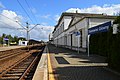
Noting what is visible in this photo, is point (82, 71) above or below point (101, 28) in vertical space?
below

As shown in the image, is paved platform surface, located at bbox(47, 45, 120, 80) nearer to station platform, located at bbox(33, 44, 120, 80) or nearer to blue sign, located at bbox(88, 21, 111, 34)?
station platform, located at bbox(33, 44, 120, 80)

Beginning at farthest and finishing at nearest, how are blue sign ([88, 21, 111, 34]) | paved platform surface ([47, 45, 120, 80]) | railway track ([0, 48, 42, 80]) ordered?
blue sign ([88, 21, 111, 34]), railway track ([0, 48, 42, 80]), paved platform surface ([47, 45, 120, 80])

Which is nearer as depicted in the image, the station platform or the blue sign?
the station platform

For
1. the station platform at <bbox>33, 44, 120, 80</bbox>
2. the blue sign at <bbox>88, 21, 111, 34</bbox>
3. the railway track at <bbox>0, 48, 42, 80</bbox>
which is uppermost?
the blue sign at <bbox>88, 21, 111, 34</bbox>

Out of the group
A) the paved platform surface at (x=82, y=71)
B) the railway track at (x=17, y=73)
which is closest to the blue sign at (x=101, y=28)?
the paved platform surface at (x=82, y=71)

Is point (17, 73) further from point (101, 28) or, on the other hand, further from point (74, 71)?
point (101, 28)

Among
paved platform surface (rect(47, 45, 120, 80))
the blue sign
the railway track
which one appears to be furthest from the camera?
the blue sign

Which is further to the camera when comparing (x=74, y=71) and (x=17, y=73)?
(x=17, y=73)

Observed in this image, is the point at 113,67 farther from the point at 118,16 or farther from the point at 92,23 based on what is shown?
the point at 92,23

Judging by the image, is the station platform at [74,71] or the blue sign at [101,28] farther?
the blue sign at [101,28]

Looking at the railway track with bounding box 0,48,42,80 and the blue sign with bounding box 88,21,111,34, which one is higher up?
the blue sign with bounding box 88,21,111,34

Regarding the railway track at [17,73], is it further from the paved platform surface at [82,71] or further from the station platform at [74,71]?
the paved platform surface at [82,71]

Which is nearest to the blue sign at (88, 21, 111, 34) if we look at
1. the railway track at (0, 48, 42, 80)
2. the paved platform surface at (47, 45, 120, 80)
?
the paved platform surface at (47, 45, 120, 80)

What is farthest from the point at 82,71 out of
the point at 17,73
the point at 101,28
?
the point at 101,28
